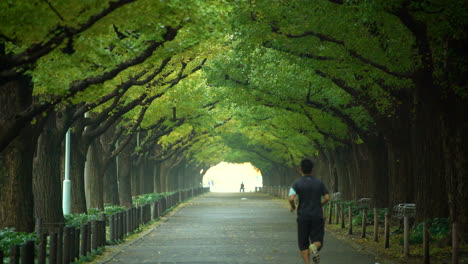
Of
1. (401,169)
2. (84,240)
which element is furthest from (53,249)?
(401,169)

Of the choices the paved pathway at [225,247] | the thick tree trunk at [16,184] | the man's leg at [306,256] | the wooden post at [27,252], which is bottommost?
the paved pathway at [225,247]

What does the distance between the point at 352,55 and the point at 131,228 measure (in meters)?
10.9

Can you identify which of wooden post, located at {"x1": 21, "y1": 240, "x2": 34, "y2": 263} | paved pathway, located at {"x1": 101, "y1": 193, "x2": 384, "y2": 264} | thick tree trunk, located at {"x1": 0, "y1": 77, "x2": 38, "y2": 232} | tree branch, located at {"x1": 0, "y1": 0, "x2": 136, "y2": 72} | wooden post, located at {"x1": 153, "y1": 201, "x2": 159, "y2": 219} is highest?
tree branch, located at {"x1": 0, "y1": 0, "x2": 136, "y2": 72}

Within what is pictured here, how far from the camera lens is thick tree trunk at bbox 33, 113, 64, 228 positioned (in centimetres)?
2120

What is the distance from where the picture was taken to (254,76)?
29.9 m

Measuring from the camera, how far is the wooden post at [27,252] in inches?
464

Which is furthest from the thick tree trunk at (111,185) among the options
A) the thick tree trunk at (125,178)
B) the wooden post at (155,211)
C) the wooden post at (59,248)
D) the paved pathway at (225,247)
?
the wooden post at (59,248)

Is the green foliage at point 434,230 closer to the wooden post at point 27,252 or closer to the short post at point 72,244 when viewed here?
the short post at point 72,244

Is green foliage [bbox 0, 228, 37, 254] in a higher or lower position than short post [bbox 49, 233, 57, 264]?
higher

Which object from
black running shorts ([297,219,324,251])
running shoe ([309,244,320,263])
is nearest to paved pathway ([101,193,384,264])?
black running shorts ([297,219,324,251])

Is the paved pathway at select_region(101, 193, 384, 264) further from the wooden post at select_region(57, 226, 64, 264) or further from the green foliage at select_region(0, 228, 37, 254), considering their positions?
the green foliage at select_region(0, 228, 37, 254)

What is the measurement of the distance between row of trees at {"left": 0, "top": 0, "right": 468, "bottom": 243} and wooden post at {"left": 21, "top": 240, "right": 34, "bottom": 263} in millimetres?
2231

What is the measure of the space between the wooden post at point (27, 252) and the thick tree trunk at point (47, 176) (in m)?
9.21

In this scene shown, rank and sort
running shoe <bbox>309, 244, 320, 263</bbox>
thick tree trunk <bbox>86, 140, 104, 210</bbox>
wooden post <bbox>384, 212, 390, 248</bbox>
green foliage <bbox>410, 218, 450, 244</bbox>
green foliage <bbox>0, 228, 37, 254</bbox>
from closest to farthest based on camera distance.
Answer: running shoe <bbox>309, 244, 320, 263</bbox> < green foliage <bbox>0, 228, 37, 254</bbox> < green foliage <bbox>410, 218, 450, 244</bbox> < wooden post <bbox>384, 212, 390, 248</bbox> < thick tree trunk <bbox>86, 140, 104, 210</bbox>
